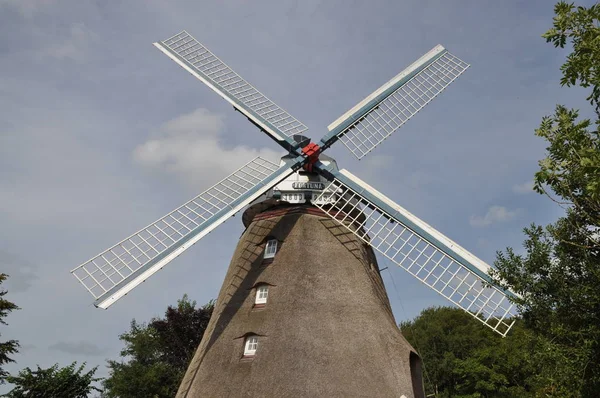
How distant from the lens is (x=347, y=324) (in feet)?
40.6

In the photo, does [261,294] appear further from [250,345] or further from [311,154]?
[311,154]

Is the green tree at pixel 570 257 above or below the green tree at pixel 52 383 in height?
above

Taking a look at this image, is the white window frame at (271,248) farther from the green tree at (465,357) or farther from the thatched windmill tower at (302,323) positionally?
the green tree at (465,357)

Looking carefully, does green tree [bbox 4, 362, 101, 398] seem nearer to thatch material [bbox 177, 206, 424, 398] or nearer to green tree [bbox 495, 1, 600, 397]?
thatch material [bbox 177, 206, 424, 398]

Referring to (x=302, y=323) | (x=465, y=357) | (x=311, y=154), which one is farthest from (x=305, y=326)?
(x=465, y=357)

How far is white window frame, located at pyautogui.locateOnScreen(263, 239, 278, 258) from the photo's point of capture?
14.3m

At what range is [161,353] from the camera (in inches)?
1247

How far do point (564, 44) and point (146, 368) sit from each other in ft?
88.0

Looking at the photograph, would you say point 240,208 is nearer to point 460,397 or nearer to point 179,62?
point 179,62

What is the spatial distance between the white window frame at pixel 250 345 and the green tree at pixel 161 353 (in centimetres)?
1559

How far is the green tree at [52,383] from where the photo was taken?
47.7ft

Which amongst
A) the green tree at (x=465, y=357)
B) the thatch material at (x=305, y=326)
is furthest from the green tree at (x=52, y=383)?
the green tree at (x=465, y=357)

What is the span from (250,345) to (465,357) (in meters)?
30.7

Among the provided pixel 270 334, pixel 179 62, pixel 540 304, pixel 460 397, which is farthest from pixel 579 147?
pixel 460 397
